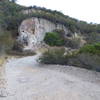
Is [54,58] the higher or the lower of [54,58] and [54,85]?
the higher

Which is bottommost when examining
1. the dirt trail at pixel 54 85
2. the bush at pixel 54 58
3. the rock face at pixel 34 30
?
the dirt trail at pixel 54 85

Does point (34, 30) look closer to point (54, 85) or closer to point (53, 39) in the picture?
point (53, 39)

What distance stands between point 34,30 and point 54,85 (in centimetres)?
2919

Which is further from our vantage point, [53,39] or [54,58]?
[53,39]

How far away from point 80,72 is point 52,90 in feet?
14.8

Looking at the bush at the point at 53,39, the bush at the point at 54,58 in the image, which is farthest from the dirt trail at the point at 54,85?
the bush at the point at 53,39

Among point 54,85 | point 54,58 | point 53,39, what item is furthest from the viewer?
point 53,39

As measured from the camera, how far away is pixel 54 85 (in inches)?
487

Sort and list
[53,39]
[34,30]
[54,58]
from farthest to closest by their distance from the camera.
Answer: [34,30] < [53,39] < [54,58]

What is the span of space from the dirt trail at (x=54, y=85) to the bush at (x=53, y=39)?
72.3 feet

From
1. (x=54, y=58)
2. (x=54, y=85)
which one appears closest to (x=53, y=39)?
(x=54, y=58)

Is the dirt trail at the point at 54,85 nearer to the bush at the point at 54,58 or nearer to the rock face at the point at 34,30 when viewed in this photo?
the bush at the point at 54,58

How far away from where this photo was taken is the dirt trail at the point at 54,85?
10.3 metres

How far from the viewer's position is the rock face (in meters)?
37.3
